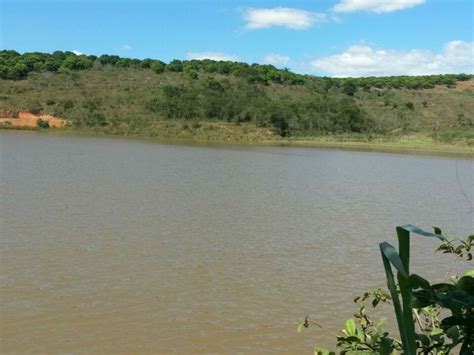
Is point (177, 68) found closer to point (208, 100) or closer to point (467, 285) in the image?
point (208, 100)

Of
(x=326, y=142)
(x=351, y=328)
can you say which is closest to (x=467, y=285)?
(x=351, y=328)

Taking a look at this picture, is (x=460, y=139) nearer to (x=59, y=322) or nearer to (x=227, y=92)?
(x=227, y=92)

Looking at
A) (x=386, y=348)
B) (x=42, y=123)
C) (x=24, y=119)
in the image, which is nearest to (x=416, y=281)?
(x=386, y=348)

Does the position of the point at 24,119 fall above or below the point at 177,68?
below

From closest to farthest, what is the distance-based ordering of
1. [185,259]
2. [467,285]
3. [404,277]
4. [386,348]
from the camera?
[404,277]
[467,285]
[386,348]
[185,259]

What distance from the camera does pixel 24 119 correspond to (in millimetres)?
45156

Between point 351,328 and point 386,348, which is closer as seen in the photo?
point 386,348

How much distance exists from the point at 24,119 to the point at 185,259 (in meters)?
42.2

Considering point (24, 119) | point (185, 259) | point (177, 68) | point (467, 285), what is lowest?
point (185, 259)

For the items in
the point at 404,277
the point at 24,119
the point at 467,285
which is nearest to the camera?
the point at 404,277

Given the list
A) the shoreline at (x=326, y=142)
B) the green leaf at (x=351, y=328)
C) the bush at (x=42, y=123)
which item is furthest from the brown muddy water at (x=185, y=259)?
the bush at (x=42, y=123)

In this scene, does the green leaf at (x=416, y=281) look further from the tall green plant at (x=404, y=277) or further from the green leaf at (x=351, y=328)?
the green leaf at (x=351, y=328)

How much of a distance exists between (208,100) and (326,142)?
40.6ft

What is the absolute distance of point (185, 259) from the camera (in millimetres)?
7121
